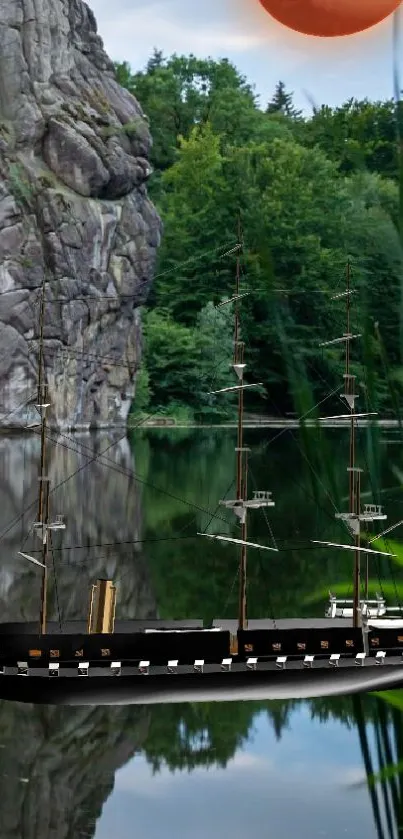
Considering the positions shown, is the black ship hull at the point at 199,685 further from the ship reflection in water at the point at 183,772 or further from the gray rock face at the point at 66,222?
the gray rock face at the point at 66,222

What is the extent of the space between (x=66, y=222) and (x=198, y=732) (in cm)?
3864

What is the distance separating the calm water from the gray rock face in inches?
704

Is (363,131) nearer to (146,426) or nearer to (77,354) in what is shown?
(77,354)

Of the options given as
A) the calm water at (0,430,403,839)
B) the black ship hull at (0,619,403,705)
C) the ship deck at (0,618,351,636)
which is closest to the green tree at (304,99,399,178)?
the calm water at (0,430,403,839)

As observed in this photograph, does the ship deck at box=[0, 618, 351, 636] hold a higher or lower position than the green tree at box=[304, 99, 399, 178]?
lower

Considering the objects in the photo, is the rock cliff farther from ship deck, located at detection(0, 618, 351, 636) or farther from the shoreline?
the shoreline

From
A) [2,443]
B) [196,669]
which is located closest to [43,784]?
[196,669]

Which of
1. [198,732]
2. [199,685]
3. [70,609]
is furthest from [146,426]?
[198,732]

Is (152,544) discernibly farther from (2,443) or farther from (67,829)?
(2,443)

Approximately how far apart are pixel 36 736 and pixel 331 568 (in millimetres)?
11883

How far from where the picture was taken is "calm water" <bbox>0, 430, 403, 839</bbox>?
2724 millimetres

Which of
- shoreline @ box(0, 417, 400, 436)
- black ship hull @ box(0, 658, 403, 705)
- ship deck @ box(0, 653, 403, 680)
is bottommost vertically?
black ship hull @ box(0, 658, 403, 705)

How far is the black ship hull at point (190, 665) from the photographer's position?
48.8 feet

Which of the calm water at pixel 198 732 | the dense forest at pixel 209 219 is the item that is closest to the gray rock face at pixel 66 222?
the dense forest at pixel 209 219
